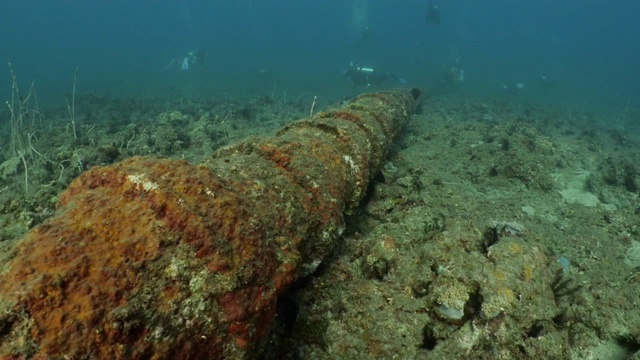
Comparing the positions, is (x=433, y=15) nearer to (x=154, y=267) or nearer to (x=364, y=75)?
(x=364, y=75)

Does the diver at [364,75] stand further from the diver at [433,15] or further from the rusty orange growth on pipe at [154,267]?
the rusty orange growth on pipe at [154,267]

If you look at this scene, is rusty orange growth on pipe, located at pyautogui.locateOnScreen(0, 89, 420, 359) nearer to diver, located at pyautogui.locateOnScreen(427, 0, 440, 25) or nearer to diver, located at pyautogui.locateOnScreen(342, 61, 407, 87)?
diver, located at pyautogui.locateOnScreen(342, 61, 407, 87)

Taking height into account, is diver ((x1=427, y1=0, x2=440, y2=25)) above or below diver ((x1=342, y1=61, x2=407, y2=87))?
above

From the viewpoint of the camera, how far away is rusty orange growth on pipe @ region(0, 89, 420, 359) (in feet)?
4.87

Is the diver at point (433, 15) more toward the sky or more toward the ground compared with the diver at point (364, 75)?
more toward the sky

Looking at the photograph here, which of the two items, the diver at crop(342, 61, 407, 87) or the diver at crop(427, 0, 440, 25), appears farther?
the diver at crop(427, 0, 440, 25)

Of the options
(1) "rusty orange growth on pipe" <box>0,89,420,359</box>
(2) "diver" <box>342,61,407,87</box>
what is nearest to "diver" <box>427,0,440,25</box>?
(2) "diver" <box>342,61,407,87</box>

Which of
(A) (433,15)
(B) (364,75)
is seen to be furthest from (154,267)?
(A) (433,15)

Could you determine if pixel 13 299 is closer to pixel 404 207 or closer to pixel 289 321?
pixel 289 321

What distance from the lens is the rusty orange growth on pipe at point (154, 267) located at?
4.87ft

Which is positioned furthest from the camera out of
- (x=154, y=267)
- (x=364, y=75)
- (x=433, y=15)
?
(x=433, y=15)

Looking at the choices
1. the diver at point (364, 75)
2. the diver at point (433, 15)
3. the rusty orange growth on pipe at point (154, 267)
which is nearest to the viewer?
the rusty orange growth on pipe at point (154, 267)

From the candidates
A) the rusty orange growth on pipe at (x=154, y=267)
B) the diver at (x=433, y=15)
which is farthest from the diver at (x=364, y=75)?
the rusty orange growth on pipe at (x=154, y=267)

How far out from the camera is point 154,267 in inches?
69.2
